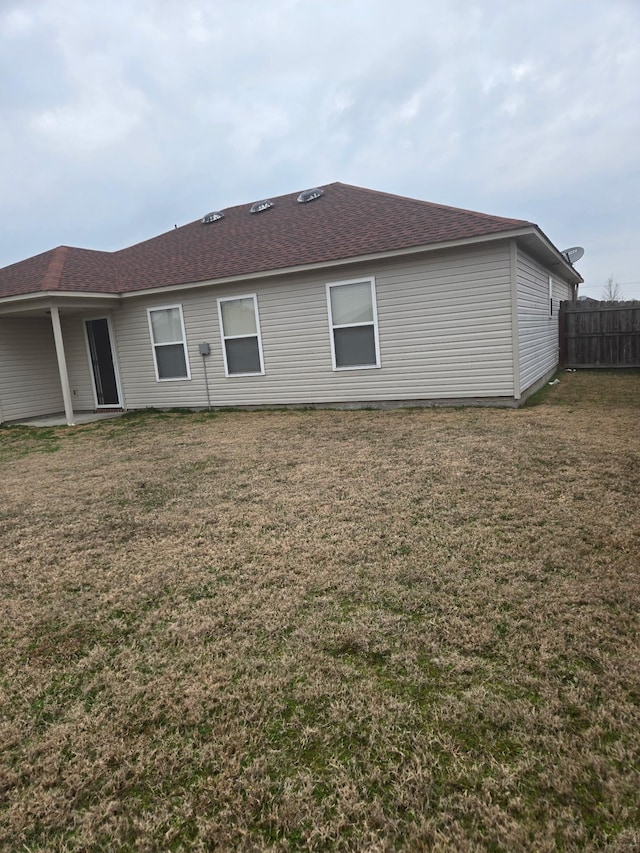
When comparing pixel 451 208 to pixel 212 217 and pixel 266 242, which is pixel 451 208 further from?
pixel 212 217

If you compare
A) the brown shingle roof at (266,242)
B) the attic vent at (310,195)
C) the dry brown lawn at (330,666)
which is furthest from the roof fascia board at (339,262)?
the dry brown lawn at (330,666)

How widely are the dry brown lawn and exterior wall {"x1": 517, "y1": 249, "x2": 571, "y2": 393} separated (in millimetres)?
4345

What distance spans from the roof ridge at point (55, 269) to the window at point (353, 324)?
5.33 meters

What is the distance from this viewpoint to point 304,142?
21234mm

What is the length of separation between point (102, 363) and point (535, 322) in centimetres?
967

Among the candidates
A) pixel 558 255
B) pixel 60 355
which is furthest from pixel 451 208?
pixel 60 355

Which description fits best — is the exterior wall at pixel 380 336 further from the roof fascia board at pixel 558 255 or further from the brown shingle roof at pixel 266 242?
the roof fascia board at pixel 558 255

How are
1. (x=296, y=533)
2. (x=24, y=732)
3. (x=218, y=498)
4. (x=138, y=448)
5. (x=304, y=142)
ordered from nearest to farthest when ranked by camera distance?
(x=24, y=732) → (x=296, y=533) → (x=218, y=498) → (x=138, y=448) → (x=304, y=142)

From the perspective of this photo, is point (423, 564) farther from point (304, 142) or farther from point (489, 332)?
point (304, 142)

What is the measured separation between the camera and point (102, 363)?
1175cm

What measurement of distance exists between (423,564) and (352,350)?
21.6 feet

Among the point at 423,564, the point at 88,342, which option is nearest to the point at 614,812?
the point at 423,564

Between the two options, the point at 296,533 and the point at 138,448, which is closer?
the point at 296,533

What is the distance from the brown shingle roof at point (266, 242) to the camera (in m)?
8.41
